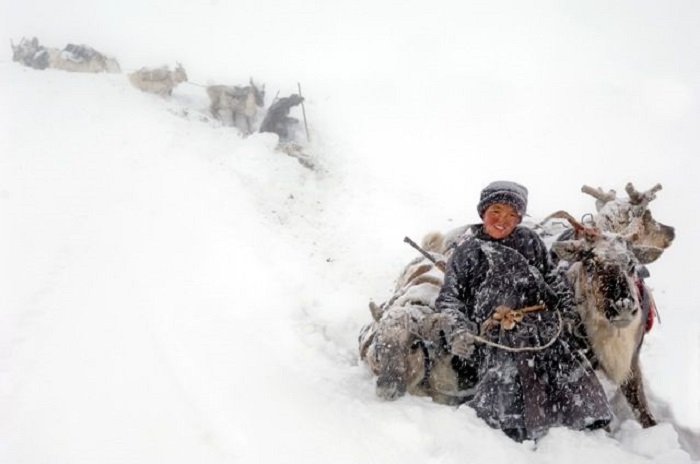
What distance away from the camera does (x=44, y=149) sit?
10750 millimetres

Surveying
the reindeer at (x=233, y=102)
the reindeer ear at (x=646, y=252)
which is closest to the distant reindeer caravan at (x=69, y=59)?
the reindeer at (x=233, y=102)

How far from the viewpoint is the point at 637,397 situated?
3631mm

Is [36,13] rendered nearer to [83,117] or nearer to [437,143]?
[83,117]

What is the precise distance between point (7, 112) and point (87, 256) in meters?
10.8

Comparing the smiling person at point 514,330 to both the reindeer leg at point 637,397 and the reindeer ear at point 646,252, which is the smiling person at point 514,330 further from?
the reindeer ear at point 646,252

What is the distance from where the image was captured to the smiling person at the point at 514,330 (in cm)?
332

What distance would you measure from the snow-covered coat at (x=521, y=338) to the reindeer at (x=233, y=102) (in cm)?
1317

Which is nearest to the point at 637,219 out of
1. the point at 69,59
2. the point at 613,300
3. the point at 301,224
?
the point at 613,300

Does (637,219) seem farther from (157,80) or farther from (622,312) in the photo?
(157,80)

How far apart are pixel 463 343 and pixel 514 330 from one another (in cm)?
40

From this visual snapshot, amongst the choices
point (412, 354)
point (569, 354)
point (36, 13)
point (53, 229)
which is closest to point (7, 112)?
point (53, 229)

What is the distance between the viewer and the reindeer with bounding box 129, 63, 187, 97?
16719 mm

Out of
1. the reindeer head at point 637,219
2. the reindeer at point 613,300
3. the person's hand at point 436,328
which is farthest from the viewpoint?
the reindeer head at point 637,219

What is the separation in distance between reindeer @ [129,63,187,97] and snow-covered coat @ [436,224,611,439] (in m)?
16.2
